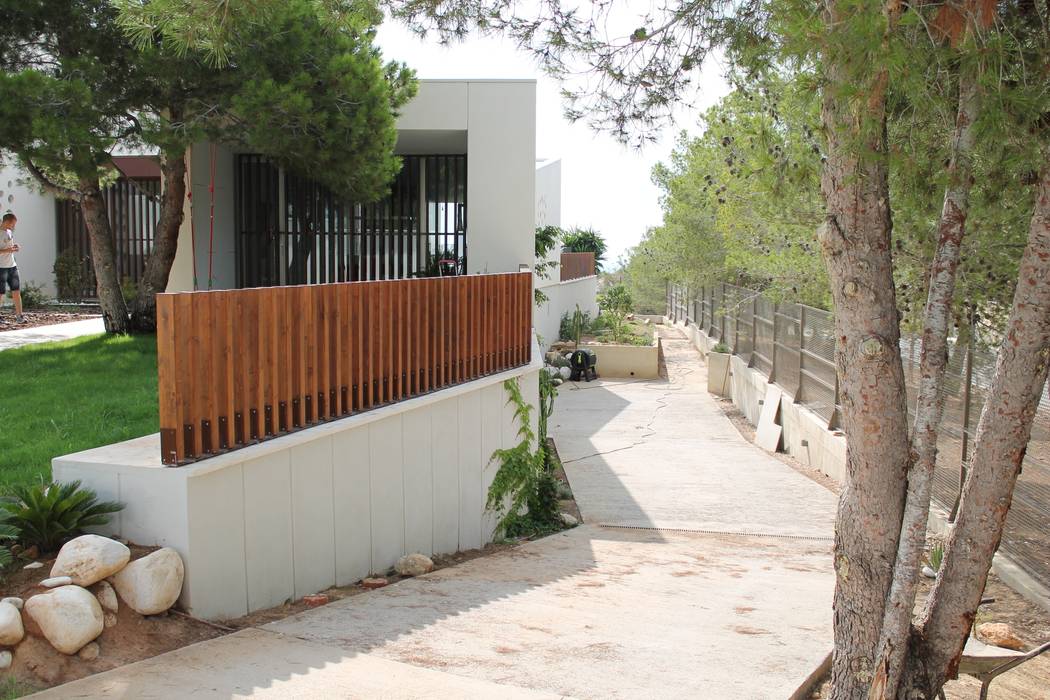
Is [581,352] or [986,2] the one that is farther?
[581,352]

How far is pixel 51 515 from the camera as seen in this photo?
5.02 meters

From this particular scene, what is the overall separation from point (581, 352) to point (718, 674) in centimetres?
1784

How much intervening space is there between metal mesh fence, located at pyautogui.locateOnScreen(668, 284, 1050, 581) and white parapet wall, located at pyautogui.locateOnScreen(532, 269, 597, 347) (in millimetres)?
4249

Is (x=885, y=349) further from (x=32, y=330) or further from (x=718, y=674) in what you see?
(x=32, y=330)

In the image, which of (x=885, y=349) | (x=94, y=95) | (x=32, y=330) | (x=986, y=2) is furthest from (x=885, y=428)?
(x=32, y=330)

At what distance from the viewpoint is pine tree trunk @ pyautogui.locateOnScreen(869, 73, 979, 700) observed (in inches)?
157

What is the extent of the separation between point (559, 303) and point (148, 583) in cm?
2231

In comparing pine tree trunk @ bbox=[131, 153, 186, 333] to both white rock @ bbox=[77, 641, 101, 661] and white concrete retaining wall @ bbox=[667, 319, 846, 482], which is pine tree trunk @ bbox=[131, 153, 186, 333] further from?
white rock @ bbox=[77, 641, 101, 661]

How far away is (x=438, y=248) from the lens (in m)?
14.8

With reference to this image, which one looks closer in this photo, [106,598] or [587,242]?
[106,598]

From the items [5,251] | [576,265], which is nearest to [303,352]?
[5,251]

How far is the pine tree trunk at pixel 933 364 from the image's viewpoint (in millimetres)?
3984

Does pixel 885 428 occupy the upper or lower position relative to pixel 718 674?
upper

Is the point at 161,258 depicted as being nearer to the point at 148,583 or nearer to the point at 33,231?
the point at 148,583
